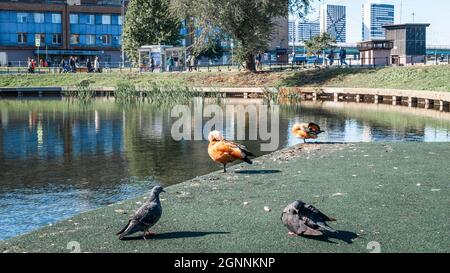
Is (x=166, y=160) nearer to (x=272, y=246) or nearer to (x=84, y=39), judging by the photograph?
(x=272, y=246)

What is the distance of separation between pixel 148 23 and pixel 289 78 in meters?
28.7

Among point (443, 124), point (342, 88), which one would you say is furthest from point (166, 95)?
point (443, 124)

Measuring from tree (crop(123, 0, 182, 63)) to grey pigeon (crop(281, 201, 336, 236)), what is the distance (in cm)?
7437

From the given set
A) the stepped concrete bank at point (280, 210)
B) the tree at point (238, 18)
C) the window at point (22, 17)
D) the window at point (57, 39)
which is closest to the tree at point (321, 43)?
the tree at point (238, 18)

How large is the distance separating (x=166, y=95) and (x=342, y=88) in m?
14.9

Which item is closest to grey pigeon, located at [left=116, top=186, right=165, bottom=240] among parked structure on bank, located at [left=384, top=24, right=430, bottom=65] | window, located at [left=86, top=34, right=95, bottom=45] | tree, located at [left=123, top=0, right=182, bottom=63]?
parked structure on bank, located at [left=384, top=24, right=430, bottom=65]

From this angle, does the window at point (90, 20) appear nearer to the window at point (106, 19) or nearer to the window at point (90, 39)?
the window at point (106, 19)

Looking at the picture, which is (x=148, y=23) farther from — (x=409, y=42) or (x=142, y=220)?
(x=142, y=220)

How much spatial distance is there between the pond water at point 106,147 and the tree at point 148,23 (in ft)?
123

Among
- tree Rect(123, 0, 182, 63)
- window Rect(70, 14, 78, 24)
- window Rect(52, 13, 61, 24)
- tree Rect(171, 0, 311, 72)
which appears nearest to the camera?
tree Rect(171, 0, 311, 72)

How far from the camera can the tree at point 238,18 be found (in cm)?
5794

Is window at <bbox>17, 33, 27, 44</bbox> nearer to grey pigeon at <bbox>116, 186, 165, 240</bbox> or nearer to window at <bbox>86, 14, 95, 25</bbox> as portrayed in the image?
window at <bbox>86, 14, 95, 25</bbox>

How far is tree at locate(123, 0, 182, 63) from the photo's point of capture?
82.1 meters

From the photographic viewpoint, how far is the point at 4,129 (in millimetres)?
31953
